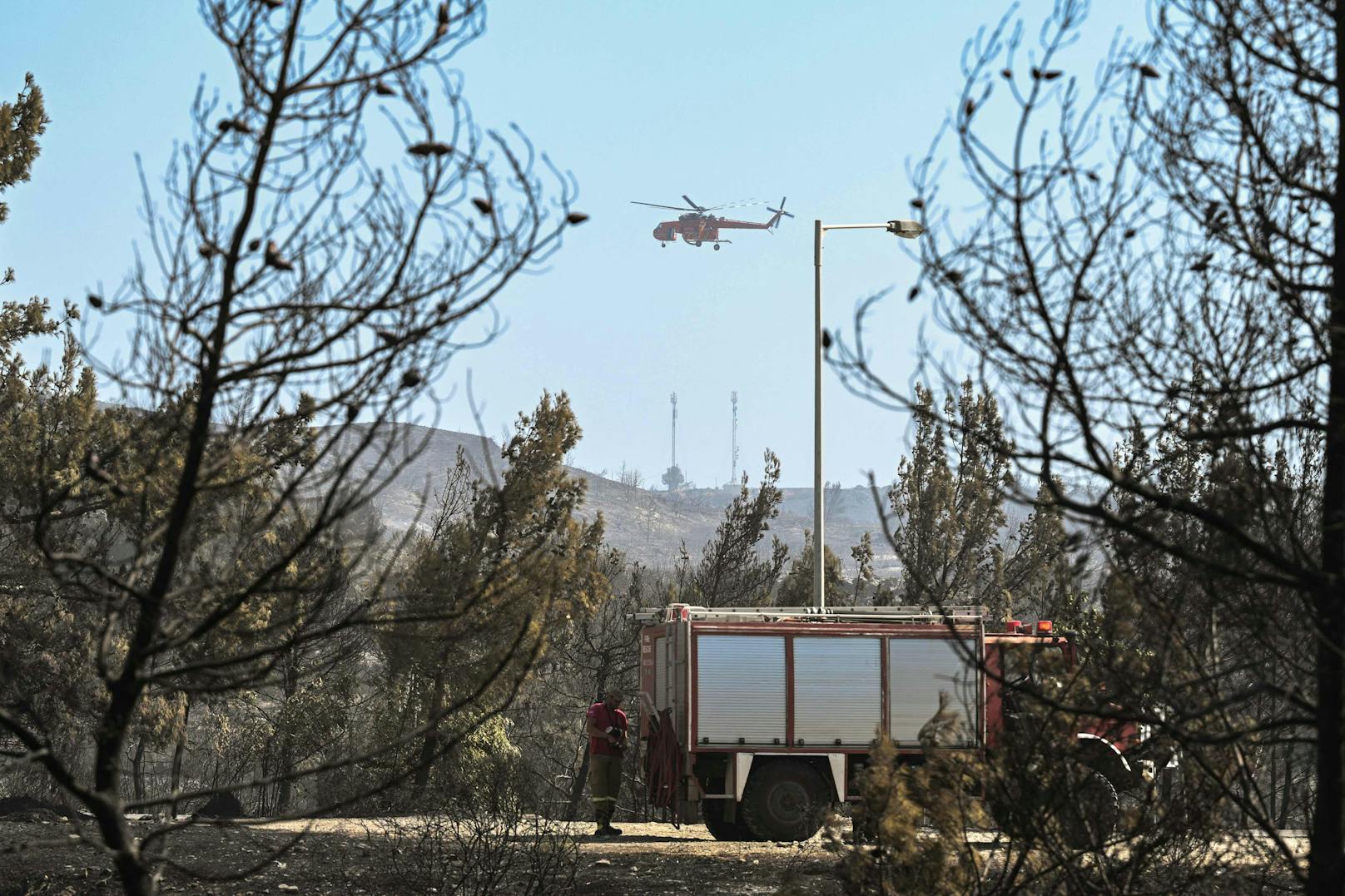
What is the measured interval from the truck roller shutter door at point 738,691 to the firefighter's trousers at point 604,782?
5.38 ft

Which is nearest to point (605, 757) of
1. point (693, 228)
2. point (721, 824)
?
point (721, 824)

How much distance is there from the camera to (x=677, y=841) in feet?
59.7

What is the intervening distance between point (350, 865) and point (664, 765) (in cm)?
524

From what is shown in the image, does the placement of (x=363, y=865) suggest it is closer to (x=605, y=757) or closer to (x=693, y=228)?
(x=605, y=757)

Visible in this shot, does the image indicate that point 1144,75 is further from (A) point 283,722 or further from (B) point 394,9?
(A) point 283,722

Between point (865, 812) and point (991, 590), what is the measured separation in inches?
1104

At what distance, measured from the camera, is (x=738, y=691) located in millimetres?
18078

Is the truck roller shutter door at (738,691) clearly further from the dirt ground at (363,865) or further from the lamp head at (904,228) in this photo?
the lamp head at (904,228)

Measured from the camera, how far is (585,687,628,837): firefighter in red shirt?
19.0 m

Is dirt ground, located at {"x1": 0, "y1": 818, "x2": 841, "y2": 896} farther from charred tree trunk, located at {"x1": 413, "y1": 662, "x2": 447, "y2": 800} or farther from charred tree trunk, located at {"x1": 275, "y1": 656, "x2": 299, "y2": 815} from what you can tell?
charred tree trunk, located at {"x1": 275, "y1": 656, "x2": 299, "y2": 815}

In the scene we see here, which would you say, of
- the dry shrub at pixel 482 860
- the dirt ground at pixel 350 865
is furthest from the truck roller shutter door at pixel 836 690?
the dry shrub at pixel 482 860

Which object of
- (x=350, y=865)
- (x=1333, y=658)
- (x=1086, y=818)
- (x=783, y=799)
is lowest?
(x=350, y=865)

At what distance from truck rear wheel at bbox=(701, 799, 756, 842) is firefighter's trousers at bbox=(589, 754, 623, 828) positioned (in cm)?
117

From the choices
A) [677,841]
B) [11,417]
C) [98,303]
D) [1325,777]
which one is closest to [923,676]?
[677,841]
